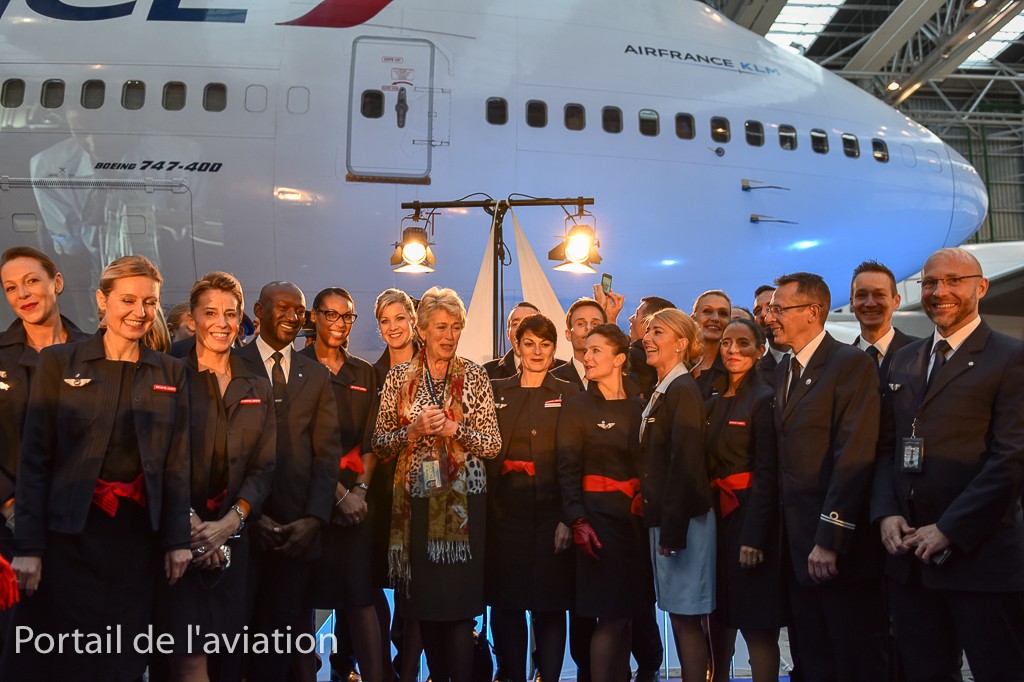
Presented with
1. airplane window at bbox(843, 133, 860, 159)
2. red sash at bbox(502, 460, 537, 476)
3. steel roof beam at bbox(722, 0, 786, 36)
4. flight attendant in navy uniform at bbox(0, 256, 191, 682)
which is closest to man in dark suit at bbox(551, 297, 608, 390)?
red sash at bbox(502, 460, 537, 476)

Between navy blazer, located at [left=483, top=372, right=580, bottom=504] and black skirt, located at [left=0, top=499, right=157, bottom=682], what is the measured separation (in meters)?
1.57

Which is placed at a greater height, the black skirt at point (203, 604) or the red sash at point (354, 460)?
the red sash at point (354, 460)

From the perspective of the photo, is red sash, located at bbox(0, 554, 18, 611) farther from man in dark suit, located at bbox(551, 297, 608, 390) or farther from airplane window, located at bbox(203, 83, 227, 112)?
airplane window, located at bbox(203, 83, 227, 112)

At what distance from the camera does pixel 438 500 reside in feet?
11.9

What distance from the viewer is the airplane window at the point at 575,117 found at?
830 cm

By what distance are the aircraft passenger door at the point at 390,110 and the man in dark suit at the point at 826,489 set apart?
5176 mm

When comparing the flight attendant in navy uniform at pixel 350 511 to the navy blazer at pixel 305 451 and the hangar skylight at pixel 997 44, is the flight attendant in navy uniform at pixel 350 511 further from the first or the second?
the hangar skylight at pixel 997 44

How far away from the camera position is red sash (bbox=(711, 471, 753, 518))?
12.2 ft

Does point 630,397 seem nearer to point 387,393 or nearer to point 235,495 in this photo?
point 387,393

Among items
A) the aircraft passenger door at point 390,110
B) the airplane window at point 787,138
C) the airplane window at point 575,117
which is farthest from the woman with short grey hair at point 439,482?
the airplane window at point 787,138

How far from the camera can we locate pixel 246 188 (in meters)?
7.94

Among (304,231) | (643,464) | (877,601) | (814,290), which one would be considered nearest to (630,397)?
(643,464)

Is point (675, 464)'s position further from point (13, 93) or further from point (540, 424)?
point (13, 93)

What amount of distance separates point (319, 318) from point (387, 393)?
0.62 metres
